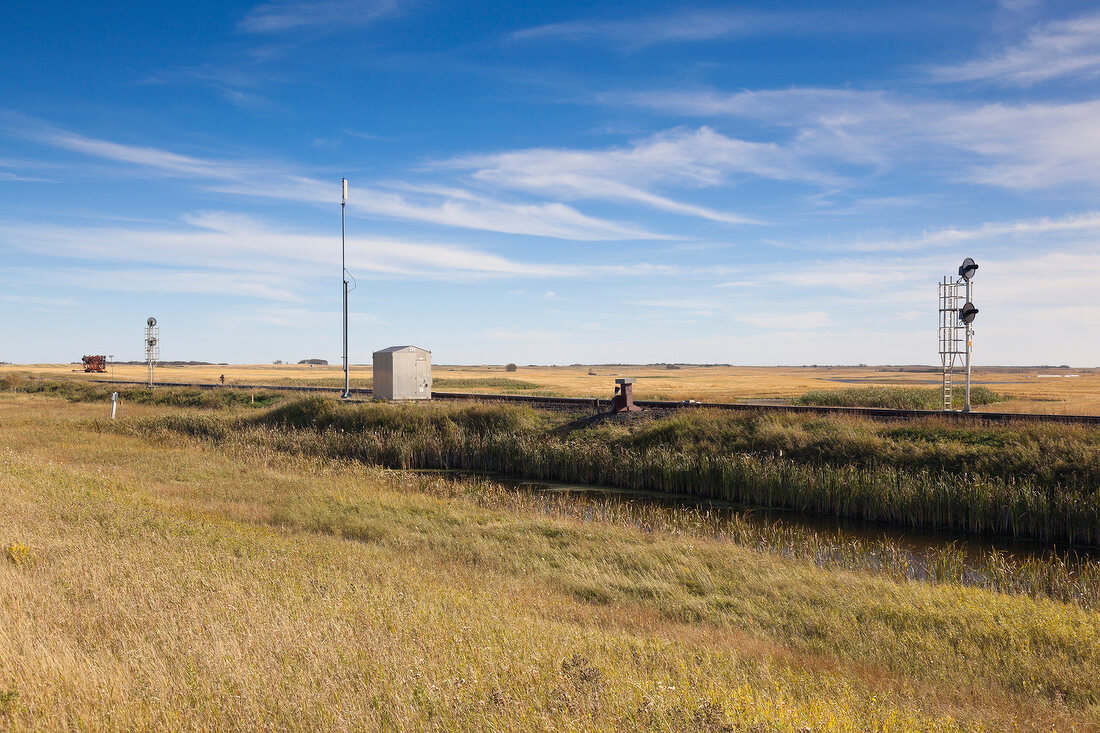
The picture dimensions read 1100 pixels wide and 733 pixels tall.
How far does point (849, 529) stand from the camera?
1730 cm

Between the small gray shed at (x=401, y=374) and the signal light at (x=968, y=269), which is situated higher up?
the signal light at (x=968, y=269)

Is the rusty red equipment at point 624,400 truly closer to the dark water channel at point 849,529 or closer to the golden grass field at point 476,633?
the dark water channel at point 849,529

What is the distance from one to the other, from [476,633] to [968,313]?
81.0 feet

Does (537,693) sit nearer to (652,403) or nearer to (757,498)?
(757,498)

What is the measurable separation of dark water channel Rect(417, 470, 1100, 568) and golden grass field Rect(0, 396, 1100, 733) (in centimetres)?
471

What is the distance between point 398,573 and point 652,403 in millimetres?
21765

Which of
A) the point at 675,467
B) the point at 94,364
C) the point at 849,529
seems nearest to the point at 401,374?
the point at 675,467

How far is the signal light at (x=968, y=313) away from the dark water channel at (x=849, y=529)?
37.8 ft

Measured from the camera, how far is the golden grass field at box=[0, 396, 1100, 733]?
207 inches

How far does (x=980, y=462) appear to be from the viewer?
18422 mm

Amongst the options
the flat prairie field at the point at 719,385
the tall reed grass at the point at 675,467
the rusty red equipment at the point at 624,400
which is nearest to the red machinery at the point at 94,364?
the flat prairie field at the point at 719,385

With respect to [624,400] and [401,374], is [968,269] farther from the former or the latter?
[401,374]

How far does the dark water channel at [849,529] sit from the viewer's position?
589 inches

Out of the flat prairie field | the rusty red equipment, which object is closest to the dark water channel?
the rusty red equipment
